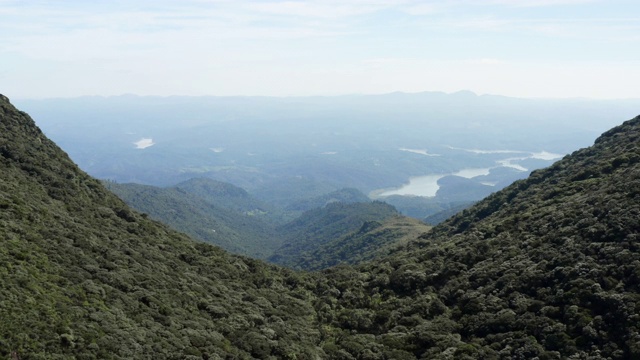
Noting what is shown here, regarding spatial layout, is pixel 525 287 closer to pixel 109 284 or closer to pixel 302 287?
pixel 302 287

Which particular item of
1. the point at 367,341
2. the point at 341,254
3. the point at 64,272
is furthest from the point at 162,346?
the point at 341,254

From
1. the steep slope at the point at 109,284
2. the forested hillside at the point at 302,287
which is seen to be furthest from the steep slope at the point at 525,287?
the steep slope at the point at 109,284

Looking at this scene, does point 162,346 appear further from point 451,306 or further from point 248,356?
point 451,306

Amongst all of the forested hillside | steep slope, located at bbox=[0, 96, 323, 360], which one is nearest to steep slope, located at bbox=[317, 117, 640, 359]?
the forested hillside

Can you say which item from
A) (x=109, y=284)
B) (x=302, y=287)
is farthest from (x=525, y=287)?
(x=109, y=284)

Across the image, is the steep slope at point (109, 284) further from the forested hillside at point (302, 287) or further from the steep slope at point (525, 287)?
the steep slope at point (525, 287)

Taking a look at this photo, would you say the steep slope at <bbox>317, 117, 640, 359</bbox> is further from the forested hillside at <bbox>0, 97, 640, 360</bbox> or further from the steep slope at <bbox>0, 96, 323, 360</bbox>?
the steep slope at <bbox>0, 96, 323, 360</bbox>
